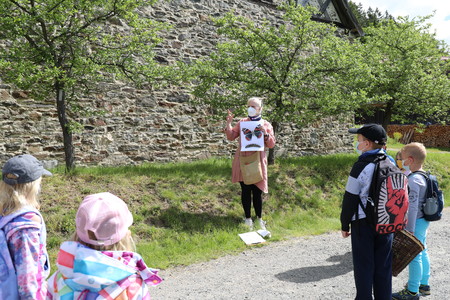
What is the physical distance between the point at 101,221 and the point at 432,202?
3127 mm

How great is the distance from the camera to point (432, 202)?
3.50 meters

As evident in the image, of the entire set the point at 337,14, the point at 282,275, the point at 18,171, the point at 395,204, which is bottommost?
the point at 282,275

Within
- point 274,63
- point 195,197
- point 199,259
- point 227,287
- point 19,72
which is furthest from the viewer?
point 274,63

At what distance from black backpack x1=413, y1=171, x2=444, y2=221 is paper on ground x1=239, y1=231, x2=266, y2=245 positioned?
233 cm

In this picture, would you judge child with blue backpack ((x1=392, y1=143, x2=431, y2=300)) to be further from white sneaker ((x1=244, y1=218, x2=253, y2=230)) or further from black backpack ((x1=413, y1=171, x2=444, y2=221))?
white sneaker ((x1=244, y1=218, x2=253, y2=230))

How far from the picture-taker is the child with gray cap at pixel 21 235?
2.05 meters

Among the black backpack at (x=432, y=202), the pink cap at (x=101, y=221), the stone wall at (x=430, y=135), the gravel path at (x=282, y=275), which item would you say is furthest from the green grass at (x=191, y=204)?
the stone wall at (x=430, y=135)

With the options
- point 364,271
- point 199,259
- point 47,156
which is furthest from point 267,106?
point 364,271

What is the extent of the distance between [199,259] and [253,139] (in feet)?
6.34

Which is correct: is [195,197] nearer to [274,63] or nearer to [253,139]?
[253,139]

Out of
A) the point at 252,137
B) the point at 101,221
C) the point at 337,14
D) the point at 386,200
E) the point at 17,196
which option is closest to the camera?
the point at 101,221

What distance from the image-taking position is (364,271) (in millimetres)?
2992

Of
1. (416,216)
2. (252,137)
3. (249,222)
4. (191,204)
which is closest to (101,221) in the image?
(416,216)

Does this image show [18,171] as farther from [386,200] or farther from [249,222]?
[249,222]
